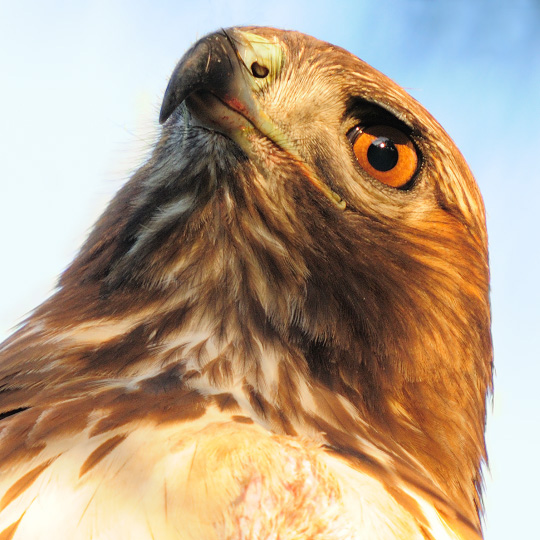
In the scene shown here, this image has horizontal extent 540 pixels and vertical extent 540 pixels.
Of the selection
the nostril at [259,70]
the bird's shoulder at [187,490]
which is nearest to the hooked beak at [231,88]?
the nostril at [259,70]

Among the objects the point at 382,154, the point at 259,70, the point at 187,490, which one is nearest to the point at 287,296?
the point at 382,154

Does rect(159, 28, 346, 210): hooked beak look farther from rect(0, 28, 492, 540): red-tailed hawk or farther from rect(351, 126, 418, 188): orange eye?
rect(351, 126, 418, 188): orange eye

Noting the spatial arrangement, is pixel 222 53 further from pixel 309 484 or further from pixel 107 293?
pixel 309 484

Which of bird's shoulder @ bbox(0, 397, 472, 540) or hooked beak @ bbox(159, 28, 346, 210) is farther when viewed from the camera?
hooked beak @ bbox(159, 28, 346, 210)

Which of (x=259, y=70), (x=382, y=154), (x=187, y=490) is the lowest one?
(x=187, y=490)

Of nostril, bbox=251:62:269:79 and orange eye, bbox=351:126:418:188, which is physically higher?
nostril, bbox=251:62:269:79

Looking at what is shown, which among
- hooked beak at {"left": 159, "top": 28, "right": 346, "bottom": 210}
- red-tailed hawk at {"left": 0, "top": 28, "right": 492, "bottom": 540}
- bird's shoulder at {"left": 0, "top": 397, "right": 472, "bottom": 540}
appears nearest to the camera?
bird's shoulder at {"left": 0, "top": 397, "right": 472, "bottom": 540}

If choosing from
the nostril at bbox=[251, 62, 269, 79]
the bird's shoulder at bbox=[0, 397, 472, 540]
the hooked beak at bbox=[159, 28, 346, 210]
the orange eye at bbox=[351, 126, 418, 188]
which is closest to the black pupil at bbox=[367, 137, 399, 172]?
the orange eye at bbox=[351, 126, 418, 188]

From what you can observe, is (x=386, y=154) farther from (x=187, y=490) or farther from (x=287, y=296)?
(x=187, y=490)
